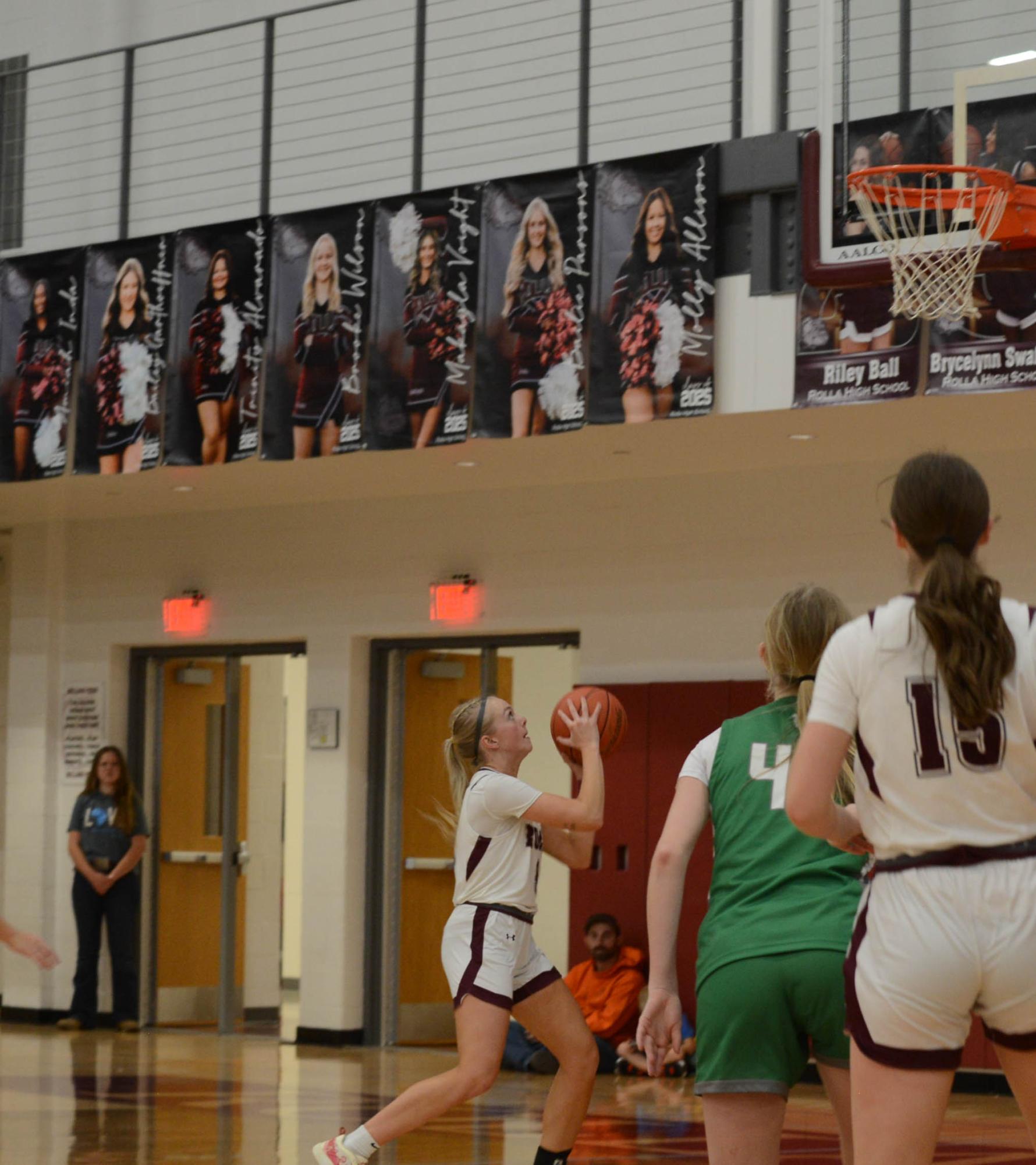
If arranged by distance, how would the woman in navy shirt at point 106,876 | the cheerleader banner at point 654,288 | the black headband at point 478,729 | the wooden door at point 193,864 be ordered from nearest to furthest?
the black headband at point 478,729
the cheerleader banner at point 654,288
the woman in navy shirt at point 106,876
the wooden door at point 193,864

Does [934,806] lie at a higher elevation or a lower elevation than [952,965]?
higher

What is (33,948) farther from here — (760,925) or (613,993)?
(613,993)

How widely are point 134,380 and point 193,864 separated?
159 inches

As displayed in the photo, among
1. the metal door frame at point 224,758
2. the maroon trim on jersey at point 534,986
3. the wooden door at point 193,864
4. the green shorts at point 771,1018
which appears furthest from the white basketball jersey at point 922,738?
the wooden door at point 193,864

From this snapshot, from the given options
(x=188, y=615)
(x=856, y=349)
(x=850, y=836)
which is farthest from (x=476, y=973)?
(x=188, y=615)

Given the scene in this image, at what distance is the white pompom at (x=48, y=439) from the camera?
10680mm

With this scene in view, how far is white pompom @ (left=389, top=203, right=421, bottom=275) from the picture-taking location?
366 inches

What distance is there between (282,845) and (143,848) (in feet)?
3.22

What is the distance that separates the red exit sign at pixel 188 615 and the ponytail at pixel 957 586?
396 inches

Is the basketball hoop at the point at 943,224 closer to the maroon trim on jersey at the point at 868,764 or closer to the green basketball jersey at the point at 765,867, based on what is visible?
the green basketball jersey at the point at 765,867

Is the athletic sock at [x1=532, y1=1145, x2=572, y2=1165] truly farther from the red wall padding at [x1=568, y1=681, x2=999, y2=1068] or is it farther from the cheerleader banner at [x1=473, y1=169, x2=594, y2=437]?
the red wall padding at [x1=568, y1=681, x2=999, y2=1068]

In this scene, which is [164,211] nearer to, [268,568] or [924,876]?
[268,568]

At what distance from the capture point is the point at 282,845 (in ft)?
42.0

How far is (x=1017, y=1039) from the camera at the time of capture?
269 cm
